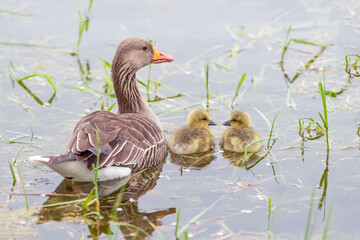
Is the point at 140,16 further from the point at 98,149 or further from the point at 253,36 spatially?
the point at 98,149

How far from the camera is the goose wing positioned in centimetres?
781

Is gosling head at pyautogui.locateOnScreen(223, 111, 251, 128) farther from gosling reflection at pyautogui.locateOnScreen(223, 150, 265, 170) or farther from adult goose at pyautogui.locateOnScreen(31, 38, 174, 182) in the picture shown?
adult goose at pyautogui.locateOnScreen(31, 38, 174, 182)

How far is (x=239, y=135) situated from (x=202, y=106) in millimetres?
1621

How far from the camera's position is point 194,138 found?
9.15 meters

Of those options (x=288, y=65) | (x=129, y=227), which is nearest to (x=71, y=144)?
(x=129, y=227)

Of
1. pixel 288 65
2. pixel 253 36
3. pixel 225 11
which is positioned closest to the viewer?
pixel 288 65

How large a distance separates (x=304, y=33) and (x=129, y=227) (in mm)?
7190

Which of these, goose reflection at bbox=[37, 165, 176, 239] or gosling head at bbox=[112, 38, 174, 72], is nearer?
goose reflection at bbox=[37, 165, 176, 239]

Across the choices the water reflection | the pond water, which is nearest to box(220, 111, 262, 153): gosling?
the pond water

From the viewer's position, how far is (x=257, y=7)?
1412cm

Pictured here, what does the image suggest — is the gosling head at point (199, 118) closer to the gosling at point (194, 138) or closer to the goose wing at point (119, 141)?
the gosling at point (194, 138)

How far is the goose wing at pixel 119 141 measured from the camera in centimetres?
781

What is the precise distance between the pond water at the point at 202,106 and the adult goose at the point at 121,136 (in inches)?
10.2

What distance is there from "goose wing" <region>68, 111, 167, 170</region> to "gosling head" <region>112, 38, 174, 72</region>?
781 millimetres
